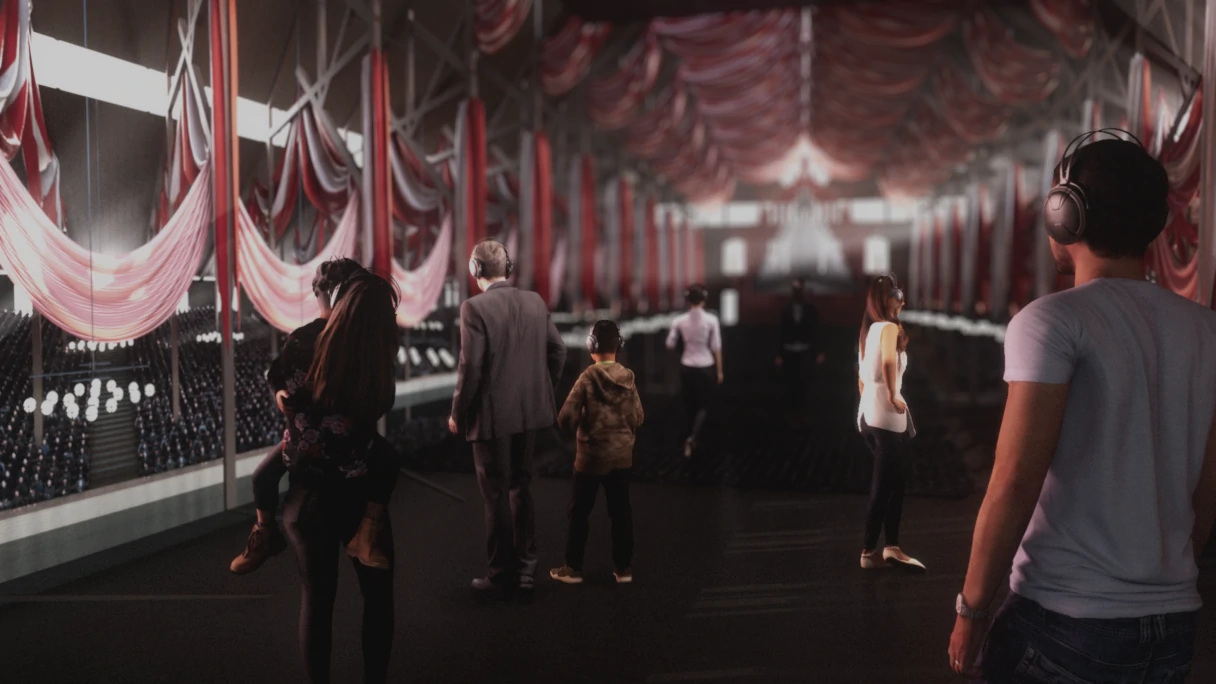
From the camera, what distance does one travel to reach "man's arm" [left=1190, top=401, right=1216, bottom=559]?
151cm

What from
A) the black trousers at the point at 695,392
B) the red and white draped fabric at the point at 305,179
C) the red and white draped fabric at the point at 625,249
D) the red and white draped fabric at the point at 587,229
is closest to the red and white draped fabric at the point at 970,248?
the red and white draped fabric at the point at 625,249

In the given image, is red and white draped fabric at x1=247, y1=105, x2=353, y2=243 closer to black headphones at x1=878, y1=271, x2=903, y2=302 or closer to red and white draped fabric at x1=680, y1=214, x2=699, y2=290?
black headphones at x1=878, y1=271, x2=903, y2=302

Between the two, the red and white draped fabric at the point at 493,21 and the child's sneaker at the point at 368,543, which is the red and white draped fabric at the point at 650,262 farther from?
the child's sneaker at the point at 368,543

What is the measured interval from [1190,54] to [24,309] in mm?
7303

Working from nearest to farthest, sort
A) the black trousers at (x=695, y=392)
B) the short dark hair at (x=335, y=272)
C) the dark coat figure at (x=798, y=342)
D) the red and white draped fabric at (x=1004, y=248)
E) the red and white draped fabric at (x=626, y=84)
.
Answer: the short dark hair at (x=335, y=272) < the black trousers at (x=695, y=392) < the dark coat figure at (x=798, y=342) < the red and white draped fabric at (x=626, y=84) < the red and white draped fabric at (x=1004, y=248)

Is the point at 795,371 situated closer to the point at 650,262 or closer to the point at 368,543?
the point at 368,543

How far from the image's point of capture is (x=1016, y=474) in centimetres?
141

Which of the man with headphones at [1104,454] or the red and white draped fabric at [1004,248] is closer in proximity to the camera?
the man with headphones at [1104,454]

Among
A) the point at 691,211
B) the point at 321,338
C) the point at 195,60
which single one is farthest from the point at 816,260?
the point at 321,338

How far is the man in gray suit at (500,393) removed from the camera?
409cm

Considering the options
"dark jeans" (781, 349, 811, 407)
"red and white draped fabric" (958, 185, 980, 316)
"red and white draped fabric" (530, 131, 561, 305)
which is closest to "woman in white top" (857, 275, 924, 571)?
"dark jeans" (781, 349, 811, 407)

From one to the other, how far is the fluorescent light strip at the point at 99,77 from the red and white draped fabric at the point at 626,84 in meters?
7.32

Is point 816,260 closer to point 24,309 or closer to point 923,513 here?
point 923,513

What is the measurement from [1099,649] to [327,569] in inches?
81.9
